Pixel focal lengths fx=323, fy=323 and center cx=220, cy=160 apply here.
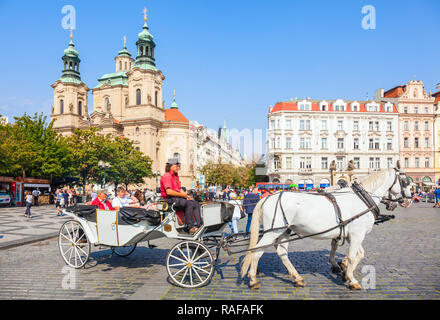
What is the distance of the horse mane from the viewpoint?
265 inches

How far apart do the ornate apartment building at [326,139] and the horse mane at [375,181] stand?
172 ft

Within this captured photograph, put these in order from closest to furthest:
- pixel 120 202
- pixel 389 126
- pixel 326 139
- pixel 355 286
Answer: pixel 355 286
pixel 120 202
pixel 326 139
pixel 389 126

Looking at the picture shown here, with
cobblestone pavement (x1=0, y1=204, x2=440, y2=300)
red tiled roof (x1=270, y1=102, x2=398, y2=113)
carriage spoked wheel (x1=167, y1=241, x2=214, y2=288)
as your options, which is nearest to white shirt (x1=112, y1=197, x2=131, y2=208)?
Answer: cobblestone pavement (x1=0, y1=204, x2=440, y2=300)

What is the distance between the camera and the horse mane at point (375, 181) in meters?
6.73

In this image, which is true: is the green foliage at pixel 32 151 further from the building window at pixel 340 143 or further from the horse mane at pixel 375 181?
the building window at pixel 340 143

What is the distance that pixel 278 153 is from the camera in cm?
5897

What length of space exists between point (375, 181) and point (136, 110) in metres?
64.7

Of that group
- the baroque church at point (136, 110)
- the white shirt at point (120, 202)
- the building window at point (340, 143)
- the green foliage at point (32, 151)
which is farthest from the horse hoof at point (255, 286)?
the baroque church at point (136, 110)

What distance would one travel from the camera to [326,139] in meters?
60.0

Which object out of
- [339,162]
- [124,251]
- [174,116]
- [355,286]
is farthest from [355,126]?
[355,286]

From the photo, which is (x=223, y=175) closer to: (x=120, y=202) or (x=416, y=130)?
(x=416, y=130)
